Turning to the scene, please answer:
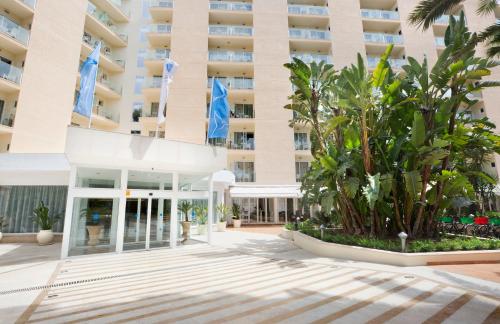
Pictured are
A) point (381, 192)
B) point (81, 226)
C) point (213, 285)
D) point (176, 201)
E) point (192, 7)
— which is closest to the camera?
point (213, 285)

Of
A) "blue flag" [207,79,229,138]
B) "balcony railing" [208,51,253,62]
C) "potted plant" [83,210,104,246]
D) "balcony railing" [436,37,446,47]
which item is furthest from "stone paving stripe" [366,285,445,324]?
"balcony railing" [436,37,446,47]

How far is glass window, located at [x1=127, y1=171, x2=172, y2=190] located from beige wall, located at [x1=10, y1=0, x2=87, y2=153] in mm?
11924

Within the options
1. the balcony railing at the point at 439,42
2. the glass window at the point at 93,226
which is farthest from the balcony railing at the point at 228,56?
the balcony railing at the point at 439,42

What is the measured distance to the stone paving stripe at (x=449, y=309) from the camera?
15.3 ft

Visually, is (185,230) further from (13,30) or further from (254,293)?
(13,30)

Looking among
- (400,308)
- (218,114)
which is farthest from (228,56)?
(400,308)

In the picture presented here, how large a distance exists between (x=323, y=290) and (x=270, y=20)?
28.7 meters

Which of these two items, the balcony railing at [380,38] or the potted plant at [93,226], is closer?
the potted plant at [93,226]

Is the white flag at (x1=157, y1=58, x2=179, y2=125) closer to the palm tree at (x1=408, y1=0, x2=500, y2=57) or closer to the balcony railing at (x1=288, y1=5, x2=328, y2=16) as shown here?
the palm tree at (x1=408, y1=0, x2=500, y2=57)

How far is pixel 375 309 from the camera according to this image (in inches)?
205

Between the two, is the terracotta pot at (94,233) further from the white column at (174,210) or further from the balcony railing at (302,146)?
the balcony railing at (302,146)

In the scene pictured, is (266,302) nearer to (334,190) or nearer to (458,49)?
(334,190)

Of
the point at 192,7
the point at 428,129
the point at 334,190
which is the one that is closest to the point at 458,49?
the point at 428,129

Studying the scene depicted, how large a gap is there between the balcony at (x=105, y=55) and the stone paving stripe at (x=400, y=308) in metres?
27.8
